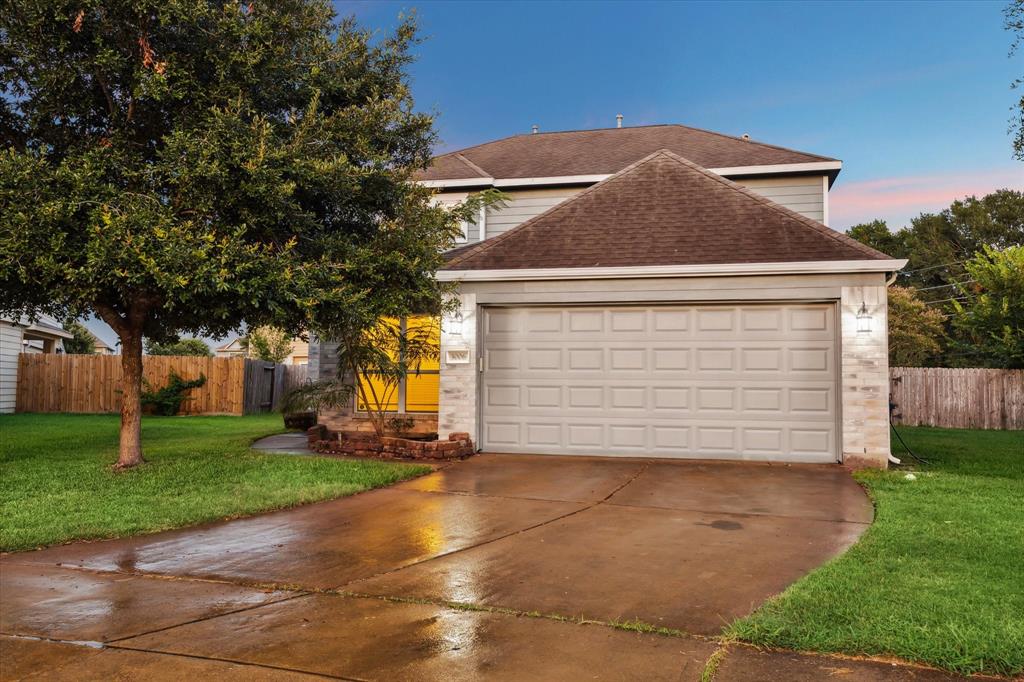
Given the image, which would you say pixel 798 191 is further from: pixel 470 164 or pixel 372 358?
pixel 372 358

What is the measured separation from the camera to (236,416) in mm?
21484

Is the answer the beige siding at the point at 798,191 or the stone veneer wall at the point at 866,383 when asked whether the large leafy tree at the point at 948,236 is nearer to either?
the beige siding at the point at 798,191

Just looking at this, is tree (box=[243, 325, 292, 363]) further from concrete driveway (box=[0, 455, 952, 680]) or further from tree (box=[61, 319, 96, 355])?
concrete driveway (box=[0, 455, 952, 680])

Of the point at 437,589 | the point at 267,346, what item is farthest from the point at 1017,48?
the point at 267,346

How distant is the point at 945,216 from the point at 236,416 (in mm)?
34566

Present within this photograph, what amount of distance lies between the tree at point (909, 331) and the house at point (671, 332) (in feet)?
60.1

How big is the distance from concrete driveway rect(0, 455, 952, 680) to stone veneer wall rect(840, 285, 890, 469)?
2.23 metres

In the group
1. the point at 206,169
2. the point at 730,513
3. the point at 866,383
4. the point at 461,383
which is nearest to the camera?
the point at 730,513

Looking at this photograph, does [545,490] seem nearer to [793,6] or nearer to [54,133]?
[54,133]

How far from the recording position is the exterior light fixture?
9.90m

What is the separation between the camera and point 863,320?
9.92 meters

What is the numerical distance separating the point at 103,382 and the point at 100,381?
0.30ft

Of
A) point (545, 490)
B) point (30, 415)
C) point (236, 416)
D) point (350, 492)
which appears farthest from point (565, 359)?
point (30, 415)

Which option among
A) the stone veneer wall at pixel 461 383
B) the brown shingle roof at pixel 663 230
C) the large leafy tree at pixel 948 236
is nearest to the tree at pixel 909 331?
the large leafy tree at pixel 948 236
